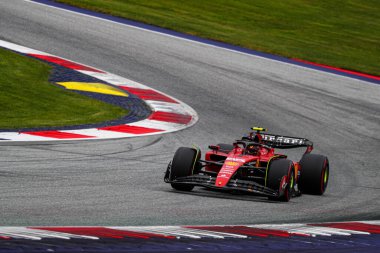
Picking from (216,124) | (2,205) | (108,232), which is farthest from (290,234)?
(216,124)

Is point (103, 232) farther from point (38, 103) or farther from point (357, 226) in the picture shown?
point (38, 103)

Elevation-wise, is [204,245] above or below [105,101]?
below

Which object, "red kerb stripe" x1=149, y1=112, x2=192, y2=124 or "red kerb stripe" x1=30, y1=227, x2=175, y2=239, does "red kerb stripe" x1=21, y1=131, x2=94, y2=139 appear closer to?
"red kerb stripe" x1=149, y1=112, x2=192, y2=124

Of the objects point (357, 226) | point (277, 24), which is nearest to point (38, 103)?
→ point (357, 226)

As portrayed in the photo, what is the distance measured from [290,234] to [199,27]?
20.8 metres

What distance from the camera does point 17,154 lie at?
12.8 meters

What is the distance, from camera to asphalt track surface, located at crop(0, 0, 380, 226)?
9.85 m

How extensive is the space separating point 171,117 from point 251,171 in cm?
657

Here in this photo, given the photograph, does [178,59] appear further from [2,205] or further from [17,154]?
[2,205]

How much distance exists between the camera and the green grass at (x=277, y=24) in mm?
28391

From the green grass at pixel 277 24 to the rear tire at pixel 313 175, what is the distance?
15.0 m

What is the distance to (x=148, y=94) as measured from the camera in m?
20.4

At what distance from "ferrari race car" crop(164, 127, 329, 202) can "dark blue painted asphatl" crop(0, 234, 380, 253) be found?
7.84 feet

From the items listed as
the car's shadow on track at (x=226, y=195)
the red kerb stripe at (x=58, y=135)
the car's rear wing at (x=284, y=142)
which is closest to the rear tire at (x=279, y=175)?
the car's shadow on track at (x=226, y=195)
